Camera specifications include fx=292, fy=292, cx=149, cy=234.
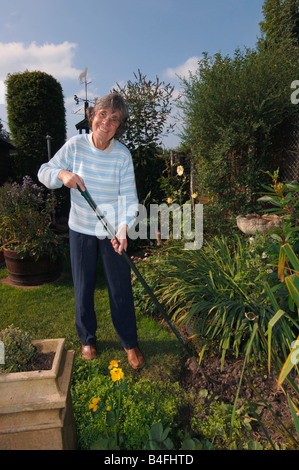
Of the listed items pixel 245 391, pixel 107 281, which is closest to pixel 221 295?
pixel 245 391

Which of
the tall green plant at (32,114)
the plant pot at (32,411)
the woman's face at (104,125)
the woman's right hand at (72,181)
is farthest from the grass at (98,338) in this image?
the tall green plant at (32,114)

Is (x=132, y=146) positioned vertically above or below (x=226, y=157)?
above

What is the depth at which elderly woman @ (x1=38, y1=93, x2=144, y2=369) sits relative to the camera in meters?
2.01

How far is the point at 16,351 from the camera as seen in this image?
1.42 metres

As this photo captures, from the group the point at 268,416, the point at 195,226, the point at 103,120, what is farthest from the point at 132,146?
the point at 268,416

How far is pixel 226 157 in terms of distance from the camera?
4148 millimetres

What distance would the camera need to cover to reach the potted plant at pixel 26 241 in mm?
3898

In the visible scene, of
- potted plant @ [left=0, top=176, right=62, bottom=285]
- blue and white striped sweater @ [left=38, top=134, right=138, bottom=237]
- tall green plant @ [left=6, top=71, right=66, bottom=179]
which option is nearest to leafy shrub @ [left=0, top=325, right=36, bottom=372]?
blue and white striped sweater @ [left=38, top=134, right=138, bottom=237]

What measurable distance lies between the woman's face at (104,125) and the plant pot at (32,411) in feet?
4.84

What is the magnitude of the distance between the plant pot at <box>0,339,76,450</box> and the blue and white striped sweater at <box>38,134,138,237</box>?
3.57 ft

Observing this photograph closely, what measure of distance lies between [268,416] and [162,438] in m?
0.78

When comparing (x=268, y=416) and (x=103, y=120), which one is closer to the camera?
(x=268, y=416)
